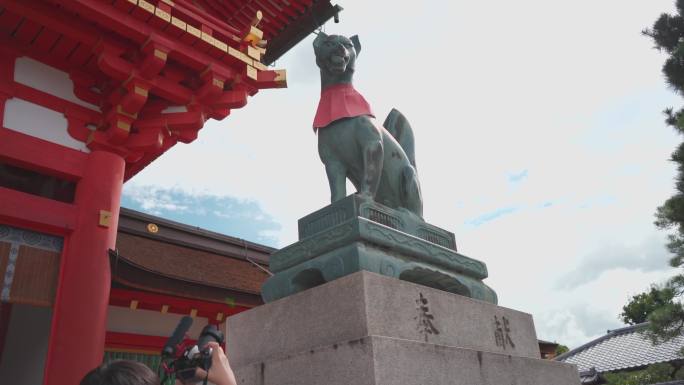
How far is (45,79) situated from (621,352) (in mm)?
25467

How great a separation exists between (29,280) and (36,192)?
1176 mm

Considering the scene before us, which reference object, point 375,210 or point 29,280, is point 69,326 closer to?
point 29,280

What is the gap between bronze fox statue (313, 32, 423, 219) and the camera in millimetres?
3639

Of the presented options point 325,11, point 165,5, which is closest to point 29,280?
point 165,5

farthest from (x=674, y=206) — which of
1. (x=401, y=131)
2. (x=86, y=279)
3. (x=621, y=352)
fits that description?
(x=621, y=352)

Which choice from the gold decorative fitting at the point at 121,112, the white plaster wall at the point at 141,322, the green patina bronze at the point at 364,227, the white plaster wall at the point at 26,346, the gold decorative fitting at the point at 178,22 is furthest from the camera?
the white plaster wall at the point at 141,322

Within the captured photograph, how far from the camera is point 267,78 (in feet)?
22.5

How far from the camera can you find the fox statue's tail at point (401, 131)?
14.2 feet

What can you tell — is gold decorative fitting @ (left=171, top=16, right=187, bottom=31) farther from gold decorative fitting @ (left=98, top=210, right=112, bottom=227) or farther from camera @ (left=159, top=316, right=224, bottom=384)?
camera @ (left=159, top=316, right=224, bottom=384)

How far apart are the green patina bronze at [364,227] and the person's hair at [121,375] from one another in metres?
1.80

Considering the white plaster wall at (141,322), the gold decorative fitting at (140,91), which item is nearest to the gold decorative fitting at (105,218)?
the gold decorative fitting at (140,91)

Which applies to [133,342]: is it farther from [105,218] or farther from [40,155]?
[40,155]

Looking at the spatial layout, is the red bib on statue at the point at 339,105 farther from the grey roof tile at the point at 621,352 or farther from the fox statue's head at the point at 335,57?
the grey roof tile at the point at 621,352

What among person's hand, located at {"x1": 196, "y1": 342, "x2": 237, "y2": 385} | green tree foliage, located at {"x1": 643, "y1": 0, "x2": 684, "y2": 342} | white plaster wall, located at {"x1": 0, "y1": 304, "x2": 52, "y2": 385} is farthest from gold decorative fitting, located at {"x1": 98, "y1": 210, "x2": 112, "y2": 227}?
green tree foliage, located at {"x1": 643, "y1": 0, "x2": 684, "y2": 342}
